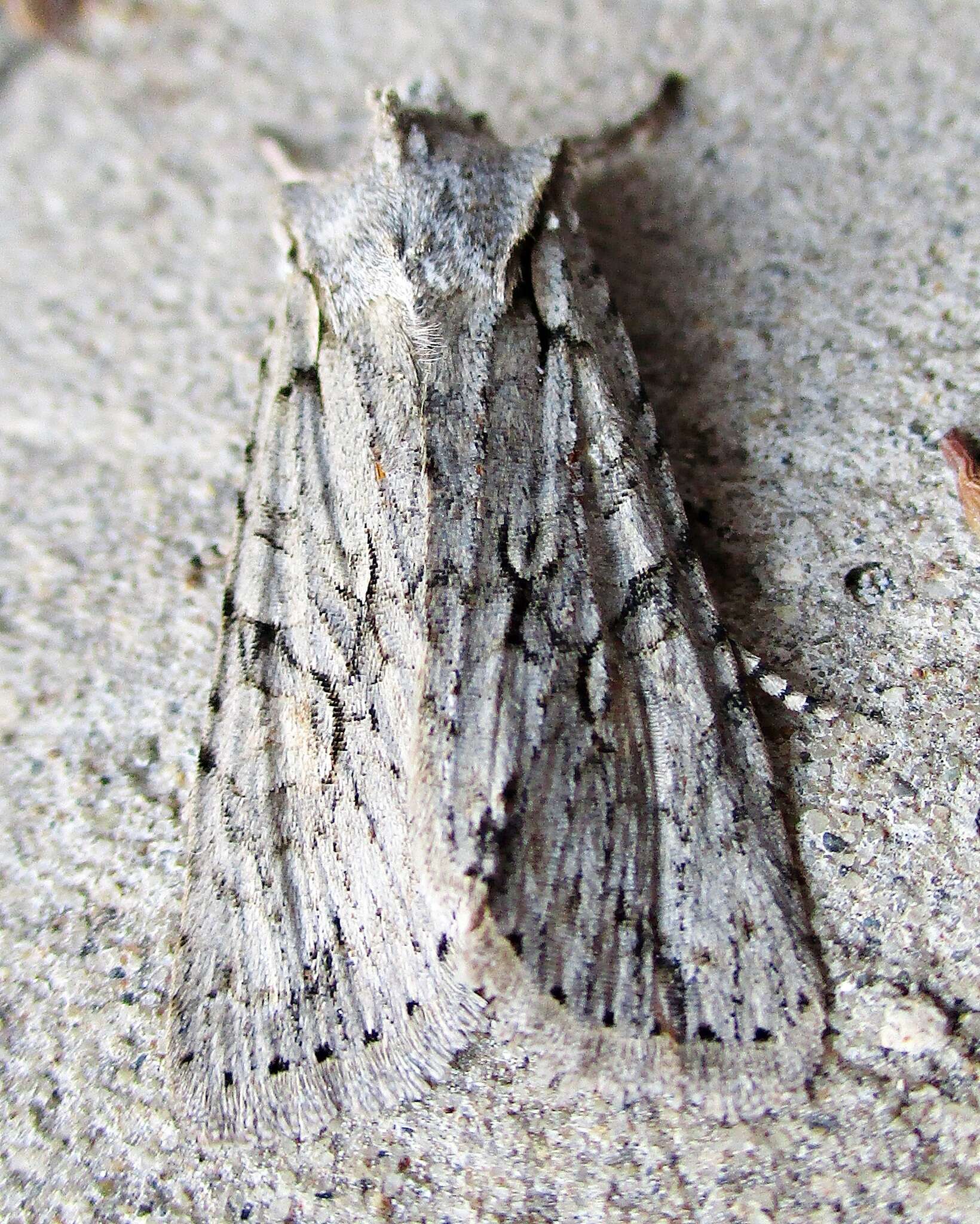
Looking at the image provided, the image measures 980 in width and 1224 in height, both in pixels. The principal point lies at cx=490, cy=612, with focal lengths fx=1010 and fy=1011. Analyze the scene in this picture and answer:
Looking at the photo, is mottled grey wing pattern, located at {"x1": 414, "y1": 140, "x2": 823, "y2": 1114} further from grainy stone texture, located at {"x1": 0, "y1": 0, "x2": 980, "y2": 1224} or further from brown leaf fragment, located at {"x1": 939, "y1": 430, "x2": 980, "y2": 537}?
brown leaf fragment, located at {"x1": 939, "y1": 430, "x2": 980, "y2": 537}

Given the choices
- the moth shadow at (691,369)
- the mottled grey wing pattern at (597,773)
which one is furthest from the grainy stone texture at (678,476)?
the mottled grey wing pattern at (597,773)

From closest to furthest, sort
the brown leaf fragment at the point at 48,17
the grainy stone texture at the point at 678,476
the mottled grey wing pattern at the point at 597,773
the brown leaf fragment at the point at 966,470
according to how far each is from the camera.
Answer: the mottled grey wing pattern at the point at 597,773
the grainy stone texture at the point at 678,476
the brown leaf fragment at the point at 966,470
the brown leaf fragment at the point at 48,17

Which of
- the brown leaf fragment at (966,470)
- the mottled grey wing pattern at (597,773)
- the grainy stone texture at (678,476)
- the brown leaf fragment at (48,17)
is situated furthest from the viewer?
the brown leaf fragment at (48,17)

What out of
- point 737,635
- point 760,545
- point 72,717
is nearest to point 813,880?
point 737,635

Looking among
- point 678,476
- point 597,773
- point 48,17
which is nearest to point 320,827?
point 597,773

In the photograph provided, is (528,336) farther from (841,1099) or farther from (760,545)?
(841,1099)

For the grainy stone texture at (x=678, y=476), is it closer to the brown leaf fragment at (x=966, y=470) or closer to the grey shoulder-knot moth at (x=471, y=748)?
the brown leaf fragment at (x=966, y=470)

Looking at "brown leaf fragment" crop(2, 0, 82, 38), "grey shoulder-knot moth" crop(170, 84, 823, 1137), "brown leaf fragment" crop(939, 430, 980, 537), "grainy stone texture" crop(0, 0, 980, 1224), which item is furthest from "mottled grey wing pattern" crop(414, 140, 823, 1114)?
"brown leaf fragment" crop(2, 0, 82, 38)

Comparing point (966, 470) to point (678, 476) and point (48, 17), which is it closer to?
point (678, 476)
